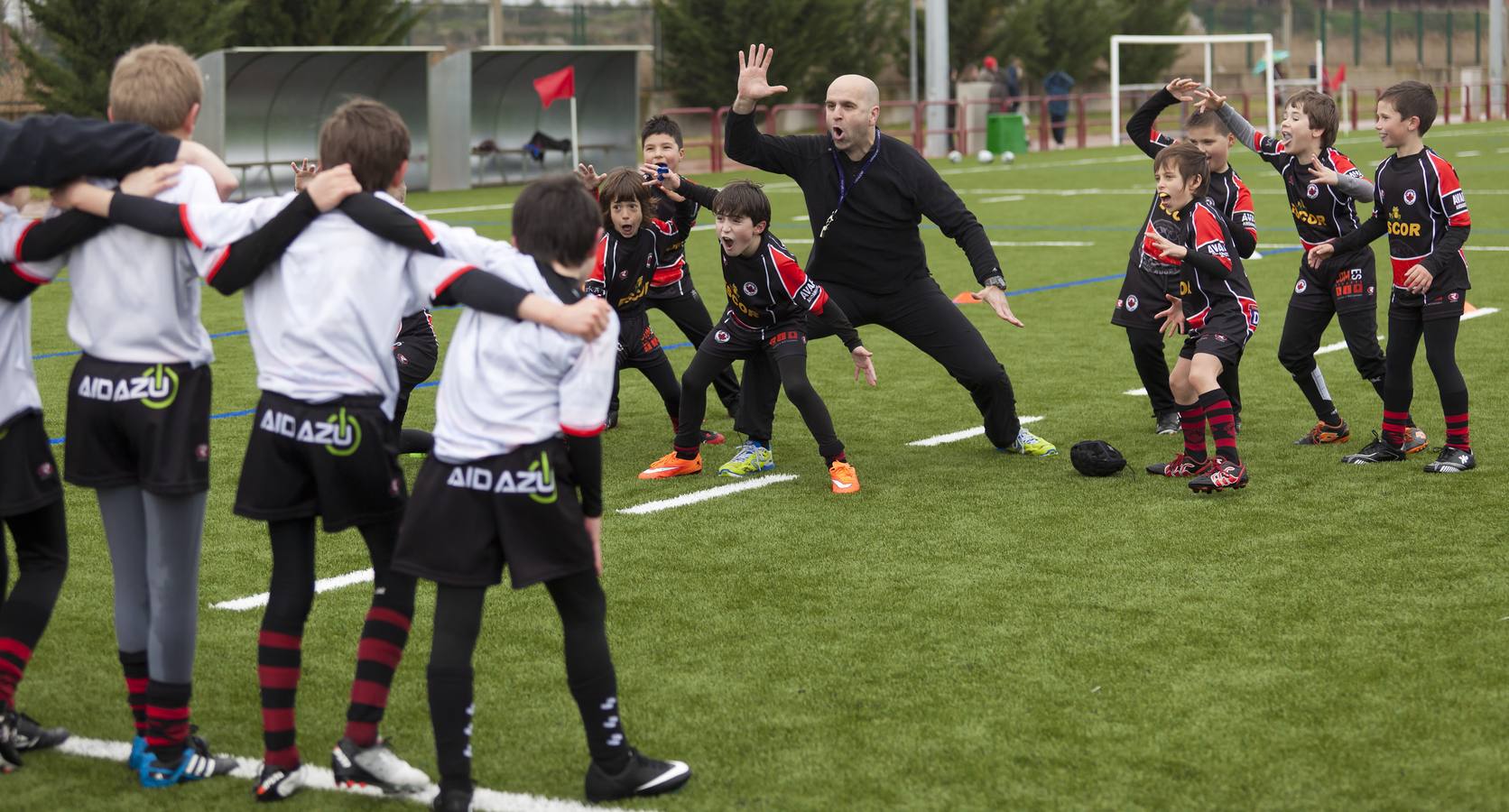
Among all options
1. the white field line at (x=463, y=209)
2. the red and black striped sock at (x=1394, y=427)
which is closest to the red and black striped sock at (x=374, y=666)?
the red and black striped sock at (x=1394, y=427)

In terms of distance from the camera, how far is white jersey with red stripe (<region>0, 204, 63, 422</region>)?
4098 mm

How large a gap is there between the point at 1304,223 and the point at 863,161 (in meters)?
2.09

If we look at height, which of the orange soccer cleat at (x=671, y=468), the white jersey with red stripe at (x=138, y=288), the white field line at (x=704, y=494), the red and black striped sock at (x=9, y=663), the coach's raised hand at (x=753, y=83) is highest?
the coach's raised hand at (x=753, y=83)

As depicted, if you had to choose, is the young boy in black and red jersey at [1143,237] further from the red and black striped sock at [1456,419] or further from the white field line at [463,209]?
the white field line at [463,209]

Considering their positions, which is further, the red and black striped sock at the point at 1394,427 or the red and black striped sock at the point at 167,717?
the red and black striped sock at the point at 1394,427

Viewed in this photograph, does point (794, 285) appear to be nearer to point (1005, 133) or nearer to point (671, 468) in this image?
point (671, 468)

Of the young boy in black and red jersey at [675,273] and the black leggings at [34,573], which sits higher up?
the young boy in black and red jersey at [675,273]

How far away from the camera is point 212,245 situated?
399cm

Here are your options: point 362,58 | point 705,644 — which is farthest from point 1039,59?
point 705,644

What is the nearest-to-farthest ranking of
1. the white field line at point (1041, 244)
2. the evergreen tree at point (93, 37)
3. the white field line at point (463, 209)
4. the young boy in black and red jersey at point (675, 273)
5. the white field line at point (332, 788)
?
the white field line at point (332, 788) → the young boy in black and red jersey at point (675, 273) → the white field line at point (1041, 244) → the white field line at point (463, 209) → the evergreen tree at point (93, 37)

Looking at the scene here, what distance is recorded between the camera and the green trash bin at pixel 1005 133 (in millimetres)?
→ 35250

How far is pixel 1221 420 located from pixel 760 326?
2019 mm

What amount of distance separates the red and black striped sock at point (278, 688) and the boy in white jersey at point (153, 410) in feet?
0.76

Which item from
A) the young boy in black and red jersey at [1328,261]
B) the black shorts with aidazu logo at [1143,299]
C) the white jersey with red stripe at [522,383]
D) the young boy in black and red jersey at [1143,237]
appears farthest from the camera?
the black shorts with aidazu logo at [1143,299]
